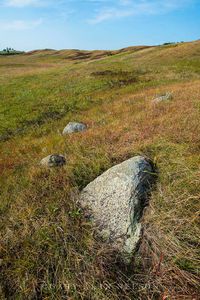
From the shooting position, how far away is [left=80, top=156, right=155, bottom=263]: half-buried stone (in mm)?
4480

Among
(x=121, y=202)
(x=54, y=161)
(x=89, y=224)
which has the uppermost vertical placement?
(x=54, y=161)

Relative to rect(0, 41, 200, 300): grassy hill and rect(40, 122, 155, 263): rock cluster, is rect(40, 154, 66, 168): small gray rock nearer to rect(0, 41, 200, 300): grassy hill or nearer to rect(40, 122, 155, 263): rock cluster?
rect(0, 41, 200, 300): grassy hill

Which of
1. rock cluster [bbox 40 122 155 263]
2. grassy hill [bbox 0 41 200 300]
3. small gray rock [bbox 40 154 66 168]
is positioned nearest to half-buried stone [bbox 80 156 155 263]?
rock cluster [bbox 40 122 155 263]

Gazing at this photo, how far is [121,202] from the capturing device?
4883 millimetres

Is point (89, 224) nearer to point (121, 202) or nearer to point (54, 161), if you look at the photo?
point (121, 202)

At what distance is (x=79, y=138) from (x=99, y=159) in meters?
2.55

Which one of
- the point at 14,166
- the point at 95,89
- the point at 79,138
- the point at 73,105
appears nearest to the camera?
the point at 14,166

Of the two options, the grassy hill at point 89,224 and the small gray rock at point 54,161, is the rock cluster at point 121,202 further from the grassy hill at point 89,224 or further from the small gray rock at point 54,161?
the small gray rock at point 54,161

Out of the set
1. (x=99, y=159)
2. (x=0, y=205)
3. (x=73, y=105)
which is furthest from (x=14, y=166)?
(x=73, y=105)

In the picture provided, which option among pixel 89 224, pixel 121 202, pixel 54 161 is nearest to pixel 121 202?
pixel 121 202

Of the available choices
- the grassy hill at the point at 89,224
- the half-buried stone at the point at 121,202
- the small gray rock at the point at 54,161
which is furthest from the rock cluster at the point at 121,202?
the small gray rock at the point at 54,161

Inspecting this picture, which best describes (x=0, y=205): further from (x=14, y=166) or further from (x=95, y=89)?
(x=95, y=89)

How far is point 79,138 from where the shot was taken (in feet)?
29.0

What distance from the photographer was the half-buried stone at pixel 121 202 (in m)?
4.48
